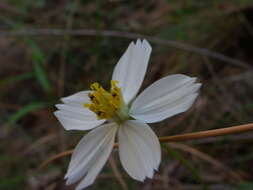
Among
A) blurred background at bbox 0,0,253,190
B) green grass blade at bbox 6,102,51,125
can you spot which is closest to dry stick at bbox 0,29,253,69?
blurred background at bbox 0,0,253,190

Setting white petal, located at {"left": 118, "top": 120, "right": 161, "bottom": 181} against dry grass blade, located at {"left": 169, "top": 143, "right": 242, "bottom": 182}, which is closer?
white petal, located at {"left": 118, "top": 120, "right": 161, "bottom": 181}

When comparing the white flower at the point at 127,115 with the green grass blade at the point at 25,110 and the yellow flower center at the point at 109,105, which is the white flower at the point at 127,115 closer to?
the yellow flower center at the point at 109,105

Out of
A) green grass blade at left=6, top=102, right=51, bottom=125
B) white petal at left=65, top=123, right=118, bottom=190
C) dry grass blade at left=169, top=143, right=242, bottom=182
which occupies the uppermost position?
white petal at left=65, top=123, right=118, bottom=190

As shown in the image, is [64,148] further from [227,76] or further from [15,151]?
[227,76]

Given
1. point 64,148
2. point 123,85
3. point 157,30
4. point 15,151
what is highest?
point 123,85

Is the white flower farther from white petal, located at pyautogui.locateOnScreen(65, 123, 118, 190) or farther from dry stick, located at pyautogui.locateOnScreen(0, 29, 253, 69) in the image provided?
dry stick, located at pyautogui.locateOnScreen(0, 29, 253, 69)

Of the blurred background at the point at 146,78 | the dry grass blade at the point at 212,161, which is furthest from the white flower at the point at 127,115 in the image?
the dry grass blade at the point at 212,161

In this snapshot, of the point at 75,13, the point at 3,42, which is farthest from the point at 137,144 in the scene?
the point at 3,42
